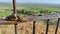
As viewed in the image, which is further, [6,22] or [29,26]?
[29,26]

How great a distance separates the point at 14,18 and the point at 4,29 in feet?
4.39

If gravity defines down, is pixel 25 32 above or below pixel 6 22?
below

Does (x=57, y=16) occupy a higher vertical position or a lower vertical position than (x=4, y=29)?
higher

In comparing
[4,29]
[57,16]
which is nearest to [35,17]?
[57,16]

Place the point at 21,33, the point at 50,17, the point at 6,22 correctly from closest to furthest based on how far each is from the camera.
Answer: the point at 6,22 → the point at 50,17 → the point at 21,33

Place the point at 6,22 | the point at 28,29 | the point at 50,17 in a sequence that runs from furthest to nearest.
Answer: the point at 28,29
the point at 50,17
the point at 6,22

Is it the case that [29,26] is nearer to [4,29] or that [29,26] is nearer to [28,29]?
[28,29]

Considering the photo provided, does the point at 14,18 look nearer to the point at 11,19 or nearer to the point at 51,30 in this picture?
the point at 11,19

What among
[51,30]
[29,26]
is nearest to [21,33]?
[29,26]

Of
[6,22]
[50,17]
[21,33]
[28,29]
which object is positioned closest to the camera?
[6,22]

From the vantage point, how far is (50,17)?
1007 mm

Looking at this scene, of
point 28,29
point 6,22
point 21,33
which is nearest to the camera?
point 6,22

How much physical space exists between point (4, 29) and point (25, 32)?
40cm

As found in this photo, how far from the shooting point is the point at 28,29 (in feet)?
6.79
